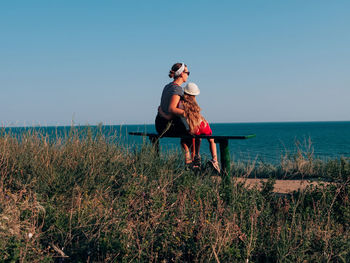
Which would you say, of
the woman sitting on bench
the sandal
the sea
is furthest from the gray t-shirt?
the sandal

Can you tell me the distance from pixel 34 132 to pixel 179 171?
3.13 meters

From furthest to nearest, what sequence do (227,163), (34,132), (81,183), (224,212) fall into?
(34,132), (227,163), (81,183), (224,212)

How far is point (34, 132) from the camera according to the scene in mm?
6691

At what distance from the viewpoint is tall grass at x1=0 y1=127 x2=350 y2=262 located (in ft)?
10.9

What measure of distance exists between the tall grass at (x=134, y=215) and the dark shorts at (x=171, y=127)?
1.51 ft

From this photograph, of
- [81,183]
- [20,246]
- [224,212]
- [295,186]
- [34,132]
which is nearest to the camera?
[20,246]

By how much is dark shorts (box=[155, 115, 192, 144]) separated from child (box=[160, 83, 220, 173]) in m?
0.12

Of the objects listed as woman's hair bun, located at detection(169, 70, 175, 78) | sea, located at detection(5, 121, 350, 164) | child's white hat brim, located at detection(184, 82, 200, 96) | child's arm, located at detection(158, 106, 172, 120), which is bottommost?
sea, located at detection(5, 121, 350, 164)

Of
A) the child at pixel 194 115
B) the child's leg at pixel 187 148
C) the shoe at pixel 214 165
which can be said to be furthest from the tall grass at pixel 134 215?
the child at pixel 194 115

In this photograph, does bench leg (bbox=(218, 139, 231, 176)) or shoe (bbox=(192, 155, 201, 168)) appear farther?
shoe (bbox=(192, 155, 201, 168))

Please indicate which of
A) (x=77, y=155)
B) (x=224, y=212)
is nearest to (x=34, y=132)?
(x=77, y=155)

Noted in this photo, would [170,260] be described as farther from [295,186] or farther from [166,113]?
[295,186]

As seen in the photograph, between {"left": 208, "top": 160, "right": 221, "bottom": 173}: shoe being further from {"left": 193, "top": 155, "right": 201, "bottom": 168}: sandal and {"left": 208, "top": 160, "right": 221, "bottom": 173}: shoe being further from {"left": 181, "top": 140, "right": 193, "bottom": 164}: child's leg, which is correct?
{"left": 181, "top": 140, "right": 193, "bottom": 164}: child's leg

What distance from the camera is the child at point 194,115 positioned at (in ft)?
19.5
